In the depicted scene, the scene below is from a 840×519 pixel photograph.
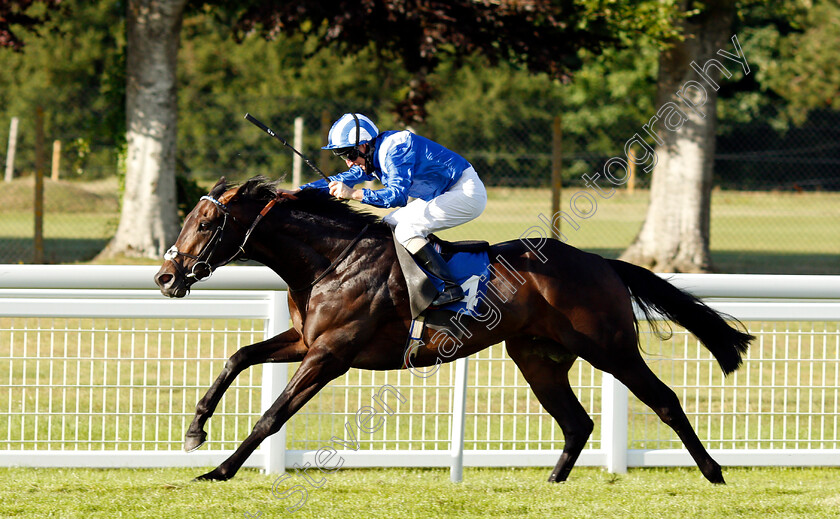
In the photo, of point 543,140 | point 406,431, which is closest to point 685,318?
point 406,431

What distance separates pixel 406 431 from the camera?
5531mm

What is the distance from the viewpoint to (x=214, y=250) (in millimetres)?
4184

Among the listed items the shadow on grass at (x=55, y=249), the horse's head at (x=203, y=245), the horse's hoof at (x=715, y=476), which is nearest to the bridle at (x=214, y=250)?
the horse's head at (x=203, y=245)

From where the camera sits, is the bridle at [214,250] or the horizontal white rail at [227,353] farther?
the horizontal white rail at [227,353]

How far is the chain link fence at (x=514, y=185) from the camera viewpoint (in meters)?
14.3

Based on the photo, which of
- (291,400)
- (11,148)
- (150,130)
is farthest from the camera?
(11,148)

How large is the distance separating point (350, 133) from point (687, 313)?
1.75 metres

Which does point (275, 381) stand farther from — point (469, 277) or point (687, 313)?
point (687, 313)

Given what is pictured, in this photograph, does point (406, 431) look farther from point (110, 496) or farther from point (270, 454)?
point (110, 496)

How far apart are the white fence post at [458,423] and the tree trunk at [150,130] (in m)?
7.74

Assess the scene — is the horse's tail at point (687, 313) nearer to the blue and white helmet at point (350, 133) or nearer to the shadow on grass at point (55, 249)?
the blue and white helmet at point (350, 133)

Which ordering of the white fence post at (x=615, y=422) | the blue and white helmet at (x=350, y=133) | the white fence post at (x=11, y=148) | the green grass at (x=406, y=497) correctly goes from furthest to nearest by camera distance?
the white fence post at (x=11, y=148), the white fence post at (x=615, y=422), the blue and white helmet at (x=350, y=133), the green grass at (x=406, y=497)

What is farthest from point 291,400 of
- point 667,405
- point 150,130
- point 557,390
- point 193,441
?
point 150,130

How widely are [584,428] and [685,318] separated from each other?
676 mm
